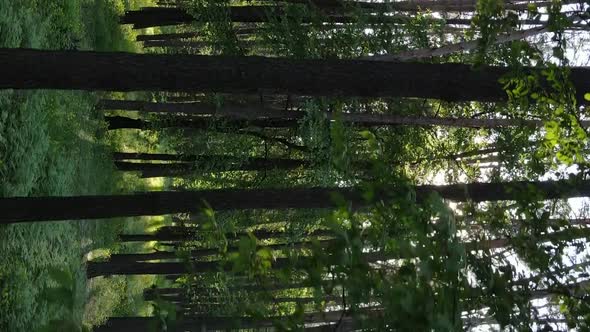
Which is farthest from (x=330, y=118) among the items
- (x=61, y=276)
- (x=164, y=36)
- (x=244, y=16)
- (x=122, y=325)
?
(x=164, y=36)

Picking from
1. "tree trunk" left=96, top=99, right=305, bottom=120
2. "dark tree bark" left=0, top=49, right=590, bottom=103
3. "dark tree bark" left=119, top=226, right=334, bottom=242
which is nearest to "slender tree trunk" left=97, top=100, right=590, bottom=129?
"tree trunk" left=96, top=99, right=305, bottom=120

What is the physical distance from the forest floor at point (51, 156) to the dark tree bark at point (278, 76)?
253 cm

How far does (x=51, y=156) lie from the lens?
1235 centimetres

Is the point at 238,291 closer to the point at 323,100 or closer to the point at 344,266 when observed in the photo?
the point at 344,266

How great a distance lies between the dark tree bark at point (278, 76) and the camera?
5.44 metres

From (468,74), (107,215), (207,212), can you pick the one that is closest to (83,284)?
(107,215)

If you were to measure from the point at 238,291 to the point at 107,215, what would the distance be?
5.25 meters

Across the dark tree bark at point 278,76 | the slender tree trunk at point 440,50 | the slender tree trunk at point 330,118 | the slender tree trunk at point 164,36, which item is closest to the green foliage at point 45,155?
the slender tree trunk at point 330,118

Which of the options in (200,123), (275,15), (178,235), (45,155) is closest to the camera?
(275,15)

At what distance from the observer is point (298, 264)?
2.89m

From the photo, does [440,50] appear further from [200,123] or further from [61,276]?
[61,276]

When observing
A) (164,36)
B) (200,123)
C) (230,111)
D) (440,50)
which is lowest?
(230,111)

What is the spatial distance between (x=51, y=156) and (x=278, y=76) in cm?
803

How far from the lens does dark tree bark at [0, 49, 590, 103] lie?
5438mm
